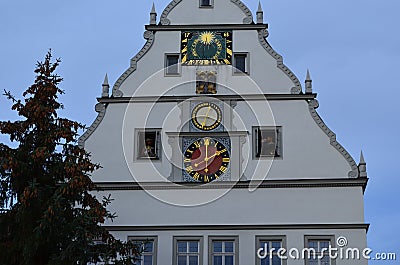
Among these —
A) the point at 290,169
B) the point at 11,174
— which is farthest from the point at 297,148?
the point at 11,174

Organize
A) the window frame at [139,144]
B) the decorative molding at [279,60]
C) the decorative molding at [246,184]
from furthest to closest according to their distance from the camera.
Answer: the decorative molding at [279,60]
the window frame at [139,144]
the decorative molding at [246,184]

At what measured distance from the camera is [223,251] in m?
20.6

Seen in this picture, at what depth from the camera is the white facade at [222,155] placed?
20.6 meters

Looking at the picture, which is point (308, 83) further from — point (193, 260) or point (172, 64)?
point (193, 260)

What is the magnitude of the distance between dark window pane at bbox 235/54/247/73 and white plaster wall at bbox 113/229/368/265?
15.1ft

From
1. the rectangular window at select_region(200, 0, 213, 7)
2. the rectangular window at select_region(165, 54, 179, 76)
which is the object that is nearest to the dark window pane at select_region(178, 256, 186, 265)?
the rectangular window at select_region(165, 54, 179, 76)

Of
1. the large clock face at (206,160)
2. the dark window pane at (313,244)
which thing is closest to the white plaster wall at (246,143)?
the large clock face at (206,160)

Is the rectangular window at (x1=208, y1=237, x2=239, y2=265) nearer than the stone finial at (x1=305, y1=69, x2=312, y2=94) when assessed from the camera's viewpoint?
Yes

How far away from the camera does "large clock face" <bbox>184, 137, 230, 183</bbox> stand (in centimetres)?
2130

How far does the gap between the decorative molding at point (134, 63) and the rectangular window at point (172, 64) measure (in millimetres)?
641

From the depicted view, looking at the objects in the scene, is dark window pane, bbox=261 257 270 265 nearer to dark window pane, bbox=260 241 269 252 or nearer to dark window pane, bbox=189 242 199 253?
dark window pane, bbox=260 241 269 252

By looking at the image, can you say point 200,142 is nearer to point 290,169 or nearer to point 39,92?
point 290,169

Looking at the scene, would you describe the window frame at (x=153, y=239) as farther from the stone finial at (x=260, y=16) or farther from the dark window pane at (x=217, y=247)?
the stone finial at (x=260, y=16)

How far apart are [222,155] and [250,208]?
1.63m
